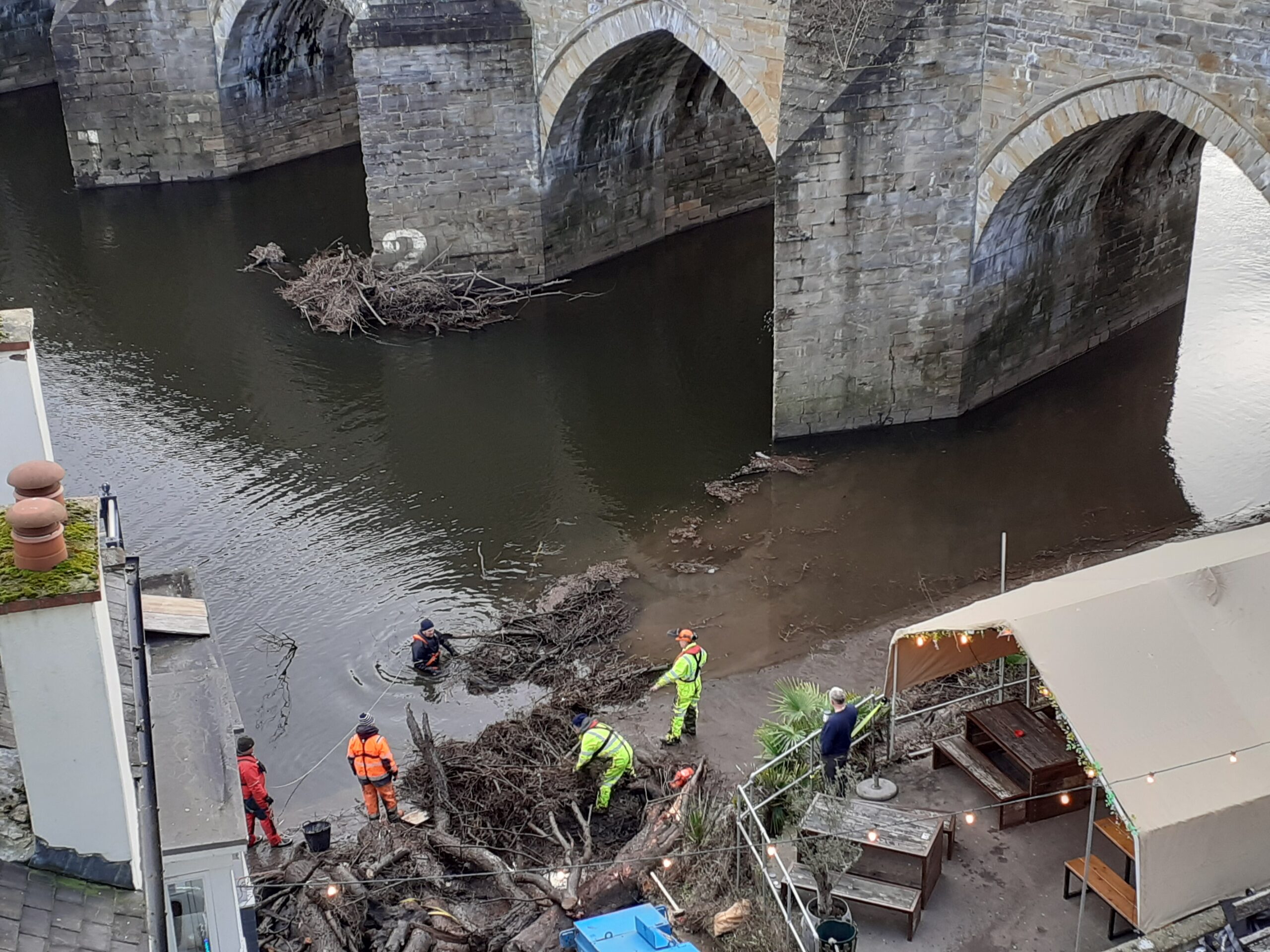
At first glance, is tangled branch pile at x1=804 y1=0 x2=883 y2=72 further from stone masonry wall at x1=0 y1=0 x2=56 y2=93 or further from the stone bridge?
stone masonry wall at x1=0 y1=0 x2=56 y2=93

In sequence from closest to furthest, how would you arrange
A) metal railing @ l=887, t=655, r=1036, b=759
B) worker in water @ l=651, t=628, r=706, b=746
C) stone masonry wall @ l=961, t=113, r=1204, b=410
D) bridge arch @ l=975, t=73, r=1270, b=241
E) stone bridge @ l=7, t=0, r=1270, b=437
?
1. metal railing @ l=887, t=655, r=1036, b=759
2. worker in water @ l=651, t=628, r=706, b=746
3. bridge arch @ l=975, t=73, r=1270, b=241
4. stone bridge @ l=7, t=0, r=1270, b=437
5. stone masonry wall @ l=961, t=113, r=1204, b=410

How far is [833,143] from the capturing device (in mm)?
16109

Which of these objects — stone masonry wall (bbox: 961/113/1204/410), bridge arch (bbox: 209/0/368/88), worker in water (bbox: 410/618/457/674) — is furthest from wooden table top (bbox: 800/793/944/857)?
bridge arch (bbox: 209/0/368/88)

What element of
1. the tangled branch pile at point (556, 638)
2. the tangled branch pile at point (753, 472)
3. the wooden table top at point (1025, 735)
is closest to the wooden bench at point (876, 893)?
the wooden table top at point (1025, 735)

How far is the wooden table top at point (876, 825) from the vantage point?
29.6 feet

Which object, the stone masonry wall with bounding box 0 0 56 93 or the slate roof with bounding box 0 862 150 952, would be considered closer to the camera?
the slate roof with bounding box 0 862 150 952

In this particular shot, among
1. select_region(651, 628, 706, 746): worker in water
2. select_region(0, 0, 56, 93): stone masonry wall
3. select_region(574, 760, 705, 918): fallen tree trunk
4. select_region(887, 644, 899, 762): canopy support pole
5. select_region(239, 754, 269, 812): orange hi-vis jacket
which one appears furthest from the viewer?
select_region(0, 0, 56, 93): stone masonry wall

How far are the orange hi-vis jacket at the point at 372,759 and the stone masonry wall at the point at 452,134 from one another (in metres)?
12.3

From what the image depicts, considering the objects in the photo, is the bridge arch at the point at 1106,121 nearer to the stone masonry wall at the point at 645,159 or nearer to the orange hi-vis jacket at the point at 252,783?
the stone masonry wall at the point at 645,159

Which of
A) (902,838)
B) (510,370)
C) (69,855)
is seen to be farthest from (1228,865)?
(510,370)

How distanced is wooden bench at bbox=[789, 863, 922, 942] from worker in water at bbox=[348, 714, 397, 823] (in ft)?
11.4

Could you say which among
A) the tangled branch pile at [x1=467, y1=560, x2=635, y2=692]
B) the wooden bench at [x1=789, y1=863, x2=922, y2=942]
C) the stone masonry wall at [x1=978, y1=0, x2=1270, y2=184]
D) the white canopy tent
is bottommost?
the tangled branch pile at [x1=467, y1=560, x2=635, y2=692]

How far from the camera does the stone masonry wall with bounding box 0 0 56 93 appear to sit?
33531mm

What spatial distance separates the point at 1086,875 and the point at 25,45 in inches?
1297
